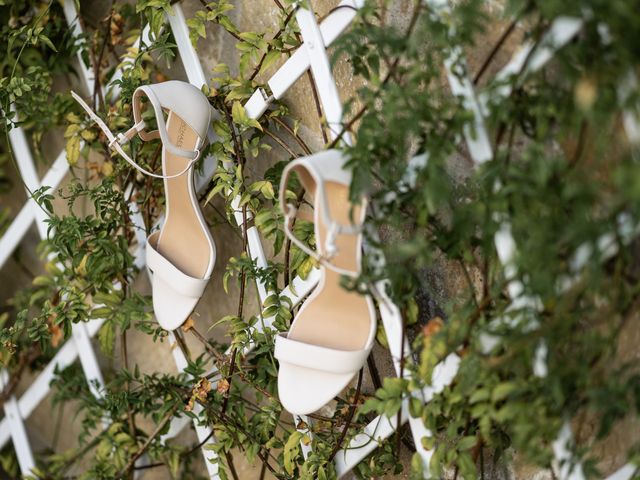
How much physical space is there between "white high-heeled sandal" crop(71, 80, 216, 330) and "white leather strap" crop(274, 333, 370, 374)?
291 millimetres

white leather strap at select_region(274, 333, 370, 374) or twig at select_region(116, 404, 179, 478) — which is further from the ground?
twig at select_region(116, 404, 179, 478)

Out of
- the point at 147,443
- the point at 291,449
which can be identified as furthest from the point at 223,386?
the point at 147,443

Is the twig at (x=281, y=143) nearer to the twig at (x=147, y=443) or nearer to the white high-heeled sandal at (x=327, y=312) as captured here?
the white high-heeled sandal at (x=327, y=312)

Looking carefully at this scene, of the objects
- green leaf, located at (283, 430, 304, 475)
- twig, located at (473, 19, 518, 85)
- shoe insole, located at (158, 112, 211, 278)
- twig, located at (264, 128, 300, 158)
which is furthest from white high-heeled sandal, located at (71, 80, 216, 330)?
twig, located at (473, 19, 518, 85)

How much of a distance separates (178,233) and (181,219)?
31 mm

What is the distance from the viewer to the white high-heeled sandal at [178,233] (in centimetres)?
157

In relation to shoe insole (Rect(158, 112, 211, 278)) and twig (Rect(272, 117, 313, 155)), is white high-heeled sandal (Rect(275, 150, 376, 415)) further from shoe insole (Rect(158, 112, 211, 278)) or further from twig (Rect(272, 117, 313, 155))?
shoe insole (Rect(158, 112, 211, 278))

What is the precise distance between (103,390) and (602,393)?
3.99 ft

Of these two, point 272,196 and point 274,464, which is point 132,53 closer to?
point 272,196

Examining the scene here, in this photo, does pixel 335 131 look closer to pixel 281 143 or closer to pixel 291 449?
pixel 281 143

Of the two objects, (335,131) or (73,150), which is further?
(73,150)

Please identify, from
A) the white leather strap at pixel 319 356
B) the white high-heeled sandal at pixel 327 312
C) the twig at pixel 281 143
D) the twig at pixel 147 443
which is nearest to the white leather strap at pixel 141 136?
the twig at pixel 281 143

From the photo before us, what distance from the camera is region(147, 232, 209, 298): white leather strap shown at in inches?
62.9

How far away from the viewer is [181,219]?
1679 mm
